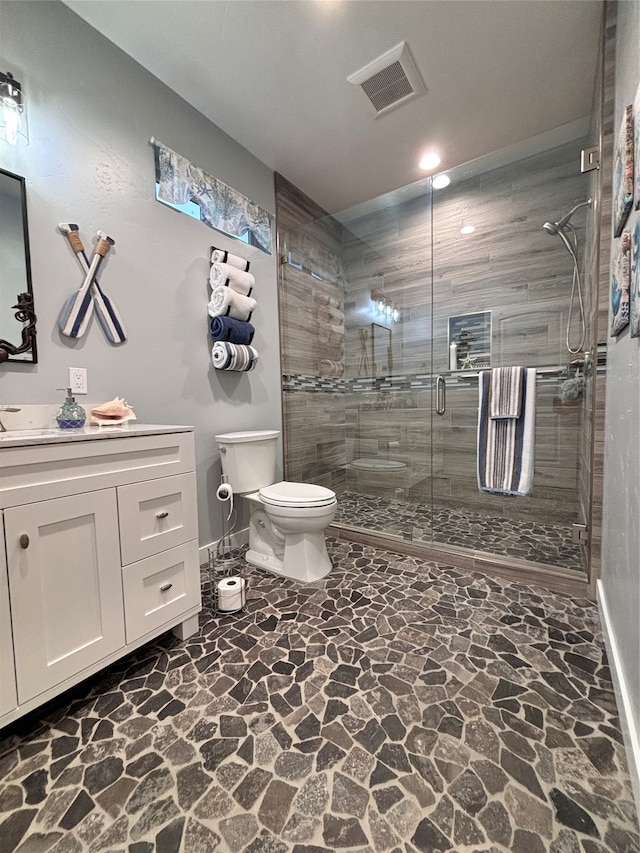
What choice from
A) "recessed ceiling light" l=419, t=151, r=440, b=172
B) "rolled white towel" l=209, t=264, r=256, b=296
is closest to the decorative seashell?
"rolled white towel" l=209, t=264, r=256, b=296

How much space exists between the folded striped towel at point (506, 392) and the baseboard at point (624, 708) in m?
0.96

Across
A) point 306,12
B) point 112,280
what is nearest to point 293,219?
point 306,12

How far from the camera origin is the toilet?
1765 millimetres

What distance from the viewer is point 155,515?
1.28 meters

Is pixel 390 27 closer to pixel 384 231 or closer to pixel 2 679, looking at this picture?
pixel 384 231

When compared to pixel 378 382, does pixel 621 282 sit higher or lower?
higher

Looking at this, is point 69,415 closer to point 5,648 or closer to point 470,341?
point 5,648

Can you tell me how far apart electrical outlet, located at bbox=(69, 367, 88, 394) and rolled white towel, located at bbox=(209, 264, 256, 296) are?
0.87 metres

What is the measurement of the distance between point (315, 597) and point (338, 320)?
230cm

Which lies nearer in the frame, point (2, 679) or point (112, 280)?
point (2, 679)

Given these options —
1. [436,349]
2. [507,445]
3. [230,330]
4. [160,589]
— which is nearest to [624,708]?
[507,445]

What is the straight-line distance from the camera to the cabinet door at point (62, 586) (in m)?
0.95

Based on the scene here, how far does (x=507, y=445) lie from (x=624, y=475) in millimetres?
925

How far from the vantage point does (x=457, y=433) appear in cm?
274
